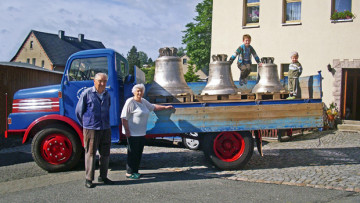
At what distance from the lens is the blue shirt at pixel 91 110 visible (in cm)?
561

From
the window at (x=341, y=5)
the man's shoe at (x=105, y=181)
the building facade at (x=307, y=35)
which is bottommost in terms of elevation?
the man's shoe at (x=105, y=181)

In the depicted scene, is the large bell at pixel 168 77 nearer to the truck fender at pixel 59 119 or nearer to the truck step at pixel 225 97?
the truck step at pixel 225 97

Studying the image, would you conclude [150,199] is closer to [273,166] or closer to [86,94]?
[86,94]

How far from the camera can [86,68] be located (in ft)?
22.8

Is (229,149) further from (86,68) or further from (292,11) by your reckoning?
(292,11)

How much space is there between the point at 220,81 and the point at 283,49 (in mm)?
9143

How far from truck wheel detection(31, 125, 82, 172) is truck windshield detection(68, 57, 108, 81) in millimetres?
1056

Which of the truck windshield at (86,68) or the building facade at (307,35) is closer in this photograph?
the truck windshield at (86,68)

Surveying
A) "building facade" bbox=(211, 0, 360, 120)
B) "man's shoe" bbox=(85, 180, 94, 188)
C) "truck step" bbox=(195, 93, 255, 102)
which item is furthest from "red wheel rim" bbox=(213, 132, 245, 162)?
"building facade" bbox=(211, 0, 360, 120)

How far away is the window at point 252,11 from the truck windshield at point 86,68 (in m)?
10.8

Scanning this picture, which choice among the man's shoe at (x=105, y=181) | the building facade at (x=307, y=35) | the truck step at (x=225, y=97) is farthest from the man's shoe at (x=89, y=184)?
the building facade at (x=307, y=35)

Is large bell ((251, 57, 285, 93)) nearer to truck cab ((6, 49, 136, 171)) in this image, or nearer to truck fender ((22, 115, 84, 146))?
truck cab ((6, 49, 136, 171))

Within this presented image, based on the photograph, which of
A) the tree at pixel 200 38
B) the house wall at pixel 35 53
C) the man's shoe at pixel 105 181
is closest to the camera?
the man's shoe at pixel 105 181

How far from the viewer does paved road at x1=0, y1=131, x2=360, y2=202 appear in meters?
5.07
